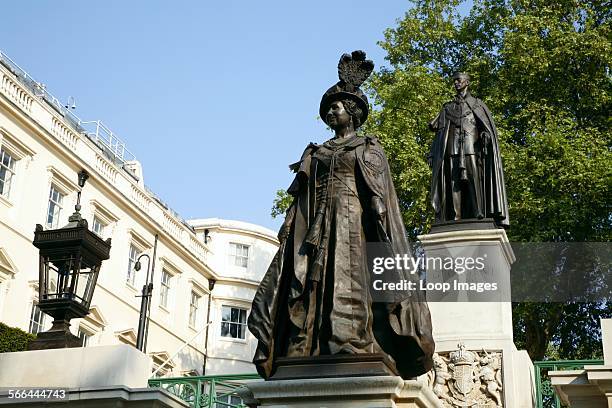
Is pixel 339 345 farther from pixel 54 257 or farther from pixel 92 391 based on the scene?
pixel 54 257

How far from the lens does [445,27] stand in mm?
31172

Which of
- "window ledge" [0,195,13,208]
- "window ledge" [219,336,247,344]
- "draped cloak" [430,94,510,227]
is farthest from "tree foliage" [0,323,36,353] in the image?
"window ledge" [219,336,247,344]

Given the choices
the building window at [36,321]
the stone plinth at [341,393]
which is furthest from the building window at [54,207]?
the stone plinth at [341,393]

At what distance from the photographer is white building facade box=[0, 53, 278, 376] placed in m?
30.8

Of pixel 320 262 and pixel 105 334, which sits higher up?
pixel 105 334

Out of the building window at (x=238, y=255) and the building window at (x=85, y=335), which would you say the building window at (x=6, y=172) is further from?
the building window at (x=238, y=255)

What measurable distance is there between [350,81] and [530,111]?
21.5 m

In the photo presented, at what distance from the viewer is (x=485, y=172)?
1150cm

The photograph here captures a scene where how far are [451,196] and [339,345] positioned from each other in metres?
5.95

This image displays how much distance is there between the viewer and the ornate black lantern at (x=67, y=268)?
9.48m

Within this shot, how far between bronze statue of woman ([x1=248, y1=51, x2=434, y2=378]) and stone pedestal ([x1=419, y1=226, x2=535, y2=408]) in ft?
13.8

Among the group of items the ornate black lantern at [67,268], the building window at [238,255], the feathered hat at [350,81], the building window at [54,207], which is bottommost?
the ornate black lantern at [67,268]

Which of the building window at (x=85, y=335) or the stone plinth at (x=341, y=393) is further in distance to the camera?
the building window at (x=85, y=335)

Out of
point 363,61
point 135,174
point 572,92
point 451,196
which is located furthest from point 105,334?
point 363,61
